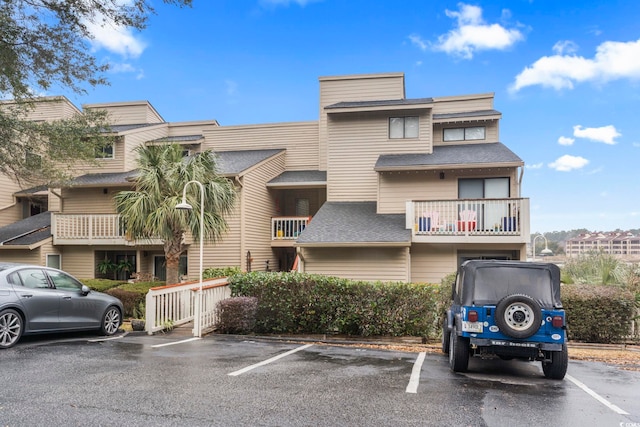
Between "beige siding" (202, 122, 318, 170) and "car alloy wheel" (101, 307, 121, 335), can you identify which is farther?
"beige siding" (202, 122, 318, 170)

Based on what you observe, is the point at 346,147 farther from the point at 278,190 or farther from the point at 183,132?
the point at 183,132

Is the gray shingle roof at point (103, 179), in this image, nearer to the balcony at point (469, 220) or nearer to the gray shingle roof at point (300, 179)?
the gray shingle roof at point (300, 179)

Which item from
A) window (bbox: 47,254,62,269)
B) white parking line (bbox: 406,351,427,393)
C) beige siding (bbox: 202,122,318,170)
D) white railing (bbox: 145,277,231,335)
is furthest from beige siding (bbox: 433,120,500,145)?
window (bbox: 47,254,62,269)

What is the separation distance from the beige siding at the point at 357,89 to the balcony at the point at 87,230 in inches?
393

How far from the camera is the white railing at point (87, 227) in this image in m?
18.5

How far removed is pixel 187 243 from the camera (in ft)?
59.9

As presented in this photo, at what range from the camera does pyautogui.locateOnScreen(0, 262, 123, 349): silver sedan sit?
801 centimetres

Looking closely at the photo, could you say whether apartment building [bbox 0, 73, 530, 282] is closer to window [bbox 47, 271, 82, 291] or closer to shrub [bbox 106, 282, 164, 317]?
shrub [bbox 106, 282, 164, 317]

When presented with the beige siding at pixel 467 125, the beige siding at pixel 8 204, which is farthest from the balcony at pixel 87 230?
the beige siding at pixel 467 125

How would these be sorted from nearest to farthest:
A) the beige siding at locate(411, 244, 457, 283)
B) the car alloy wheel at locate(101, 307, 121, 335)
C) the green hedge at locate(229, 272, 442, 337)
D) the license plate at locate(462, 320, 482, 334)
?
the license plate at locate(462, 320, 482, 334) → the car alloy wheel at locate(101, 307, 121, 335) → the green hedge at locate(229, 272, 442, 337) → the beige siding at locate(411, 244, 457, 283)

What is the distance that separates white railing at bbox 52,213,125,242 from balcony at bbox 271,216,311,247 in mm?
6660

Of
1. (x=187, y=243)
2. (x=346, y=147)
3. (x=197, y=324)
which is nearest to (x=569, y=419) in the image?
(x=197, y=324)

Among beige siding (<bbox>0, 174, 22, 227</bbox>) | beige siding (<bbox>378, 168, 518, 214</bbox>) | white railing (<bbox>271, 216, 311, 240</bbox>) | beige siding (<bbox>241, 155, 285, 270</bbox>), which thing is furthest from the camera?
beige siding (<bbox>0, 174, 22, 227</bbox>)

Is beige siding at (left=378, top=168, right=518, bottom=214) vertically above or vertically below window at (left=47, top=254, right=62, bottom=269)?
above
